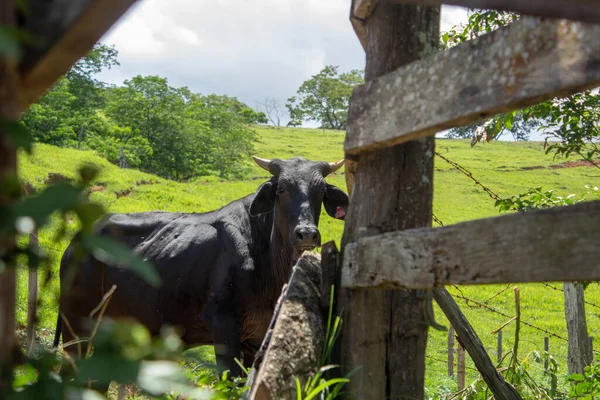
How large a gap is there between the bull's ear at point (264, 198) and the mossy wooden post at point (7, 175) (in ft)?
17.9

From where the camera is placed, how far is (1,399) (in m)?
1.11

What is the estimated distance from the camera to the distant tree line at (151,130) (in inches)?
1505

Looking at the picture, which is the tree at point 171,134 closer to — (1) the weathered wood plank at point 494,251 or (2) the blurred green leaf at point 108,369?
(1) the weathered wood plank at point 494,251

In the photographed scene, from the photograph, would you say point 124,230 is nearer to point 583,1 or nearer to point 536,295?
point 583,1

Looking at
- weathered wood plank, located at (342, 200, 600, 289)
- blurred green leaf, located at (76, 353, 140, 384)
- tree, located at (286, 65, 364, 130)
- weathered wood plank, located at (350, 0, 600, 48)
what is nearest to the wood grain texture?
weathered wood plank, located at (342, 200, 600, 289)

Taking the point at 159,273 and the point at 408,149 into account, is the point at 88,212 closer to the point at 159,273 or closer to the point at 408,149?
the point at 408,149

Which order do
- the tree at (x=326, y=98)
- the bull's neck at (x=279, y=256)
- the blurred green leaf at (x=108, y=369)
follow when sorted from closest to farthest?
the blurred green leaf at (x=108, y=369) < the bull's neck at (x=279, y=256) < the tree at (x=326, y=98)

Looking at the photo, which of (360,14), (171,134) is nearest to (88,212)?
(360,14)

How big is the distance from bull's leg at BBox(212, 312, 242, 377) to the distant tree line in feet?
104

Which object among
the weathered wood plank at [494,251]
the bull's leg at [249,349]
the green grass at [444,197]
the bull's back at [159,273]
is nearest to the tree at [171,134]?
the green grass at [444,197]

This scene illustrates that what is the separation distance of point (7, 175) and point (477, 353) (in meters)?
3.57

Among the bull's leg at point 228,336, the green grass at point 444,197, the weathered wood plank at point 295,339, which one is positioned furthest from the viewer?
the green grass at point 444,197

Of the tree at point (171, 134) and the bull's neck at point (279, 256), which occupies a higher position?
the tree at point (171, 134)

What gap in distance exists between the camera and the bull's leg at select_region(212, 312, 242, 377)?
20.5 feet
